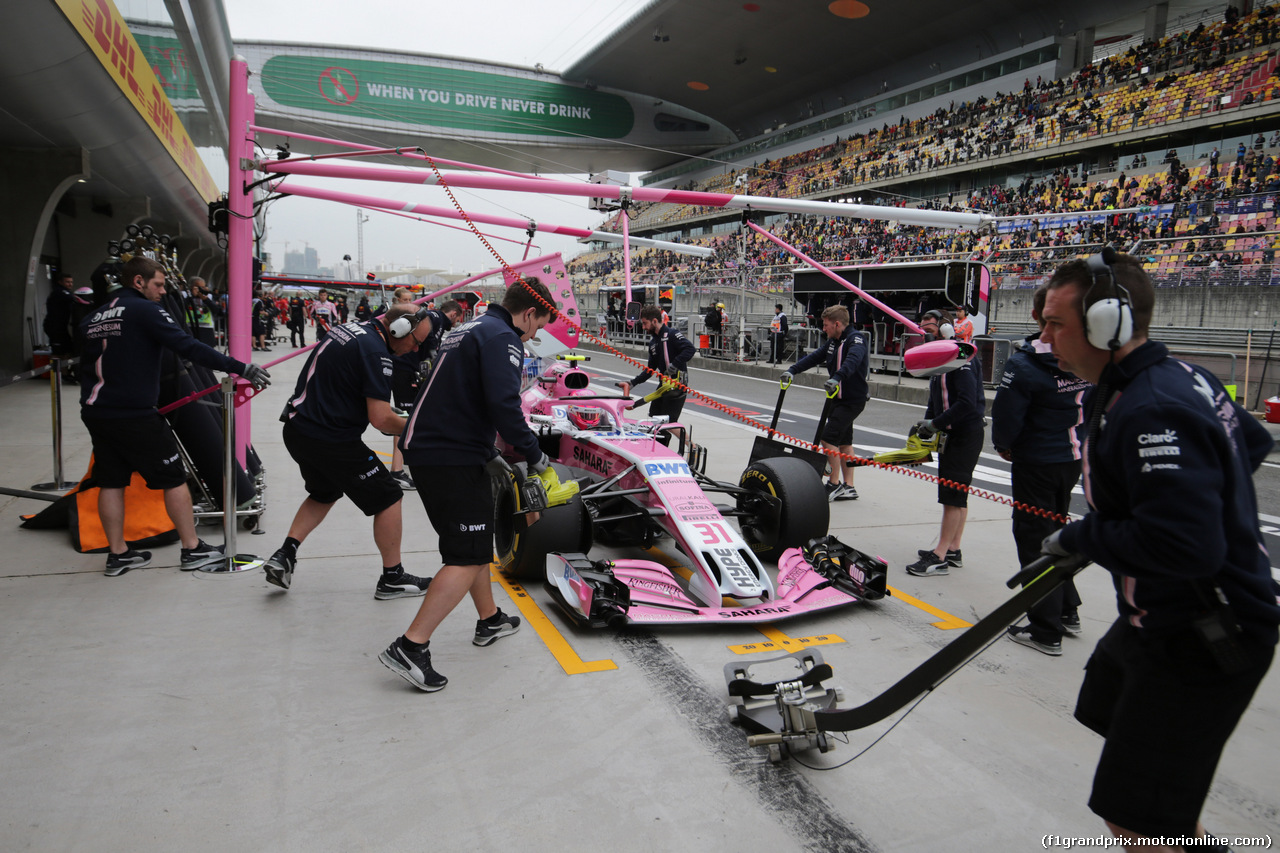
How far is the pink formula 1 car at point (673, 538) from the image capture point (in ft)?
13.2

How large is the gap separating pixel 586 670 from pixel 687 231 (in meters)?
51.0

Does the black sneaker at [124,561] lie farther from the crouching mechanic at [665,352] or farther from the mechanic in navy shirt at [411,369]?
the crouching mechanic at [665,352]

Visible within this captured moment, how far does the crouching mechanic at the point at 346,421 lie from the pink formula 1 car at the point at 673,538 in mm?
776

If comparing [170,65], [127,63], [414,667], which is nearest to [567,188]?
[414,667]

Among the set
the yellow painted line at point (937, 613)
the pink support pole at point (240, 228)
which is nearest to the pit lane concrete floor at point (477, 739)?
the yellow painted line at point (937, 613)

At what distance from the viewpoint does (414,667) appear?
331cm

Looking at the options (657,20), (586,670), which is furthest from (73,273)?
(657,20)

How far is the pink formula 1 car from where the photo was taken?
13.2 feet

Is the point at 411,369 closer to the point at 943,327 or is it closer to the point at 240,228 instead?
the point at 240,228

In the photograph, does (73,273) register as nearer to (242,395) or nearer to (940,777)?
(242,395)

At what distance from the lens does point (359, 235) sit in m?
57.5

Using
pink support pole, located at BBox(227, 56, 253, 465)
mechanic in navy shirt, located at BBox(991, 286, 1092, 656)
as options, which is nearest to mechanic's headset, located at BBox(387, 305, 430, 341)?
pink support pole, located at BBox(227, 56, 253, 465)

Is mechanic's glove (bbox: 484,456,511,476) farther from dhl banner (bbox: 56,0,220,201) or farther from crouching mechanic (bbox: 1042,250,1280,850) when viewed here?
dhl banner (bbox: 56,0,220,201)

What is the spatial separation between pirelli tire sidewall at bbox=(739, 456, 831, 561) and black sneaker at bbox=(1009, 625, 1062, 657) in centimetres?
130
